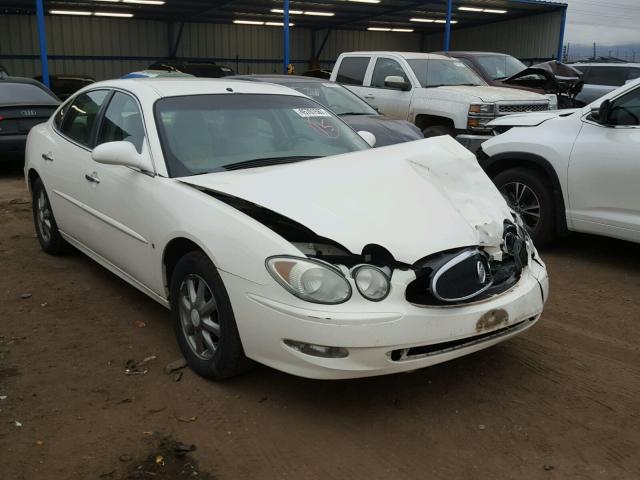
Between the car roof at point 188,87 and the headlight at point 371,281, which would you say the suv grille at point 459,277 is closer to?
the headlight at point 371,281

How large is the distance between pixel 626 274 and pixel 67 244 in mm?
4852

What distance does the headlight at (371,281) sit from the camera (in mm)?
2828

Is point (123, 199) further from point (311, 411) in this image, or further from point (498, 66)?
point (498, 66)

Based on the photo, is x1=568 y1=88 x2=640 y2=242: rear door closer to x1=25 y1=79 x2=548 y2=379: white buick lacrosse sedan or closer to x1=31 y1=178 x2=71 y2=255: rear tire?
x1=25 y1=79 x2=548 y2=379: white buick lacrosse sedan

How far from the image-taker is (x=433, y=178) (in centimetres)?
353

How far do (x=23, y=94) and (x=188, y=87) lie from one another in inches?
274

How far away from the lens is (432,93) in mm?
9625

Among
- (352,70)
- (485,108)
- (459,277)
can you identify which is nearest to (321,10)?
(352,70)

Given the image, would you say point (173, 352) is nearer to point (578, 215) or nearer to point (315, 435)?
point (315, 435)

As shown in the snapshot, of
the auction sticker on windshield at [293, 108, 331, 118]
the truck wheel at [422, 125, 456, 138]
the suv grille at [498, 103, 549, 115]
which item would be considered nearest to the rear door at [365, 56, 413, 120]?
the truck wheel at [422, 125, 456, 138]

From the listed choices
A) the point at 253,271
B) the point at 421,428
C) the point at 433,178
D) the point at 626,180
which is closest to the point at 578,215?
the point at 626,180

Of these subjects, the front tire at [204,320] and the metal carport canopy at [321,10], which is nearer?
the front tire at [204,320]

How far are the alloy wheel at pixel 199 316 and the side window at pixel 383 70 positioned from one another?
7.69 meters

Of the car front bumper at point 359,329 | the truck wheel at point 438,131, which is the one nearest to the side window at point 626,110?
the car front bumper at point 359,329
